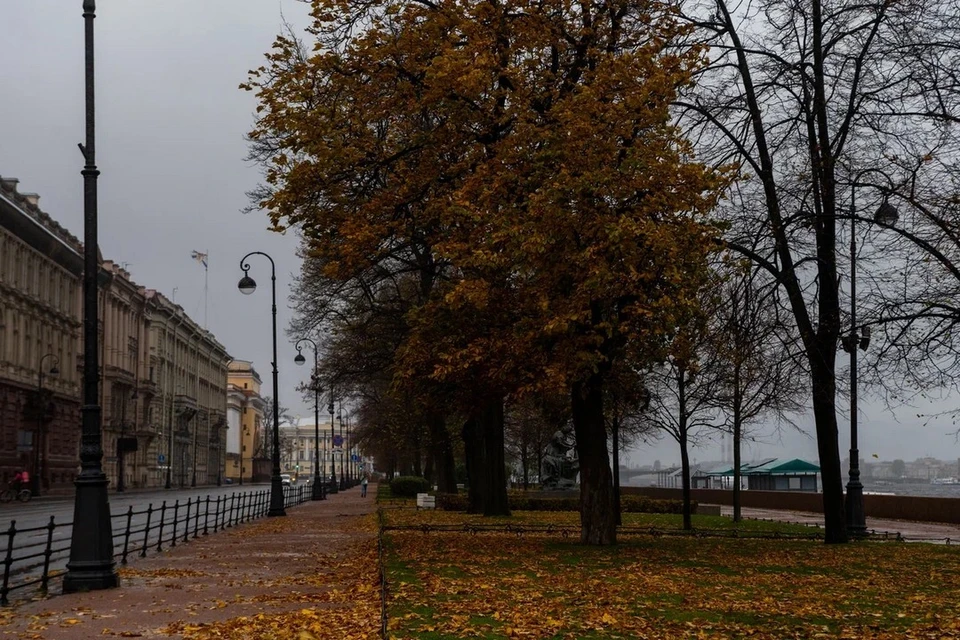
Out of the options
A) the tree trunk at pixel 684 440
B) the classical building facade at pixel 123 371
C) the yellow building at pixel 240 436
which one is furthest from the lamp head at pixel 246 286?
the yellow building at pixel 240 436

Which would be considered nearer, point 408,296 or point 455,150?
point 455,150

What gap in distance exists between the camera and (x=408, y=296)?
4209cm

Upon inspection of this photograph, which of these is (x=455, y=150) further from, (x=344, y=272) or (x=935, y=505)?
(x=935, y=505)

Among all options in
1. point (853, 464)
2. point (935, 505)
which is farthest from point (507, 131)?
point (935, 505)

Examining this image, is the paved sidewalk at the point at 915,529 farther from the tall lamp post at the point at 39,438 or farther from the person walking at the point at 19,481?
the tall lamp post at the point at 39,438

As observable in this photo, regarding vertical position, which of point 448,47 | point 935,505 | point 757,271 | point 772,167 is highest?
point 448,47

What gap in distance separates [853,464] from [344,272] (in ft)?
55.0

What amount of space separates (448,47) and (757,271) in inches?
294

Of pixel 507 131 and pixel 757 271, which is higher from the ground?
pixel 507 131

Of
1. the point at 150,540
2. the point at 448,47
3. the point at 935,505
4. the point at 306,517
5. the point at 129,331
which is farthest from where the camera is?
the point at 129,331

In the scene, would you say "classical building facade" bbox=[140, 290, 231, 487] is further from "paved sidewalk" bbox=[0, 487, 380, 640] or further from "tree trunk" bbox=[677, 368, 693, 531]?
"paved sidewalk" bbox=[0, 487, 380, 640]

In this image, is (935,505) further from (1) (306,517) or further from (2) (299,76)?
(2) (299,76)

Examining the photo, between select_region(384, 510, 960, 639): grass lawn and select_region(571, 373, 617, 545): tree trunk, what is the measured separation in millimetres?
503

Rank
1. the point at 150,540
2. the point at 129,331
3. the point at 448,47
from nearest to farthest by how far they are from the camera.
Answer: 1. the point at 448,47
2. the point at 150,540
3. the point at 129,331
